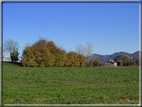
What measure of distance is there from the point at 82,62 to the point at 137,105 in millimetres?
40411

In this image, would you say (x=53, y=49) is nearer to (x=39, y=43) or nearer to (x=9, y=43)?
(x=39, y=43)

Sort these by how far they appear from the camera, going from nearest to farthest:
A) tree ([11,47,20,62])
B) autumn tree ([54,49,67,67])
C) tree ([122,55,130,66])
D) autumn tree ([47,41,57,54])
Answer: tree ([122,55,130,66])
tree ([11,47,20,62])
autumn tree ([54,49,67,67])
autumn tree ([47,41,57,54])

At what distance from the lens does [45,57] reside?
47.3m

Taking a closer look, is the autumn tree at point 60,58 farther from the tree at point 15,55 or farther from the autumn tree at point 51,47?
the tree at point 15,55

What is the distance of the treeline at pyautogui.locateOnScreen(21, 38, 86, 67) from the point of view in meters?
46.6

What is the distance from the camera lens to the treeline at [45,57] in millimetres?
46562

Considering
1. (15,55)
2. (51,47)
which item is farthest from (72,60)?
(15,55)

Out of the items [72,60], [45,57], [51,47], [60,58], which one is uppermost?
[51,47]

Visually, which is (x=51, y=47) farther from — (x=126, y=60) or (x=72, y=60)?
(x=126, y=60)

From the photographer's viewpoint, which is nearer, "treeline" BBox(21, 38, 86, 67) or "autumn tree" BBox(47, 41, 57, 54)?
"treeline" BBox(21, 38, 86, 67)

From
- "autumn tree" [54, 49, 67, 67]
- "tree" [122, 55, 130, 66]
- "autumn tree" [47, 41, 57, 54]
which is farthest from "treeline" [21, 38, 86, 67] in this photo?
"tree" [122, 55, 130, 66]

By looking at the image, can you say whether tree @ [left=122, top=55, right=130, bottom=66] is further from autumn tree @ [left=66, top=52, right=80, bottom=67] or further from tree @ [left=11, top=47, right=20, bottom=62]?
tree @ [left=11, top=47, right=20, bottom=62]

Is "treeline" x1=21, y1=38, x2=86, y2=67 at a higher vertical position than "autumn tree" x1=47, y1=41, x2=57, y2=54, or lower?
lower

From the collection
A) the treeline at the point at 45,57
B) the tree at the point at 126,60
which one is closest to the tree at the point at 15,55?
the treeline at the point at 45,57
